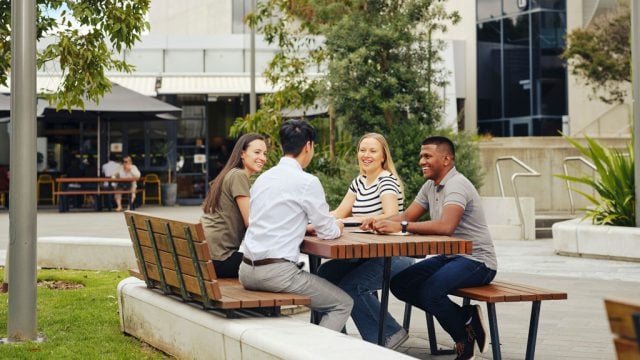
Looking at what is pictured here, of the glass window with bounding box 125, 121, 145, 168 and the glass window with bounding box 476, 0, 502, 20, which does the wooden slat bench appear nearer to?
the glass window with bounding box 125, 121, 145, 168

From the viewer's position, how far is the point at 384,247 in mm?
5414

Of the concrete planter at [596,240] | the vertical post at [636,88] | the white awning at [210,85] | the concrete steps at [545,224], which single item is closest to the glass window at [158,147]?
the white awning at [210,85]

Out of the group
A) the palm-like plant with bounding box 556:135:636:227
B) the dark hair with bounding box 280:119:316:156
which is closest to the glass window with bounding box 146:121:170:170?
the palm-like plant with bounding box 556:135:636:227

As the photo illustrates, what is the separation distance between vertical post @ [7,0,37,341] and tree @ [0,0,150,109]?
2970 millimetres

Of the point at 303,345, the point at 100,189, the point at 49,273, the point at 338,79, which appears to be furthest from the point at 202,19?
the point at 303,345

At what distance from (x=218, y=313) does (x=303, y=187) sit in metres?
0.91

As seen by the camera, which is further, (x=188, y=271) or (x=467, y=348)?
(x=467, y=348)

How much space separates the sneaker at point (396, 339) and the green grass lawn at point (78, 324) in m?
1.41

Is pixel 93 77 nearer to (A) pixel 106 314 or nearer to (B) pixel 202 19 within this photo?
(A) pixel 106 314

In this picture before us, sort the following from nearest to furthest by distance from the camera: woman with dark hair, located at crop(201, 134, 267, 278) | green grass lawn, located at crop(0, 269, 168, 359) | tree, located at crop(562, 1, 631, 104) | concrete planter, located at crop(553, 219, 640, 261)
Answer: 1. green grass lawn, located at crop(0, 269, 168, 359)
2. woman with dark hair, located at crop(201, 134, 267, 278)
3. concrete planter, located at crop(553, 219, 640, 261)
4. tree, located at crop(562, 1, 631, 104)

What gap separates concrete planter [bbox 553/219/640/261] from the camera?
1160cm

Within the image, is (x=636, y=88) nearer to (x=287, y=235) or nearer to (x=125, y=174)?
(x=287, y=235)

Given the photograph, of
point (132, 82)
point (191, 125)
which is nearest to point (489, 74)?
point (191, 125)

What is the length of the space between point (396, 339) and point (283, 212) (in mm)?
1279
